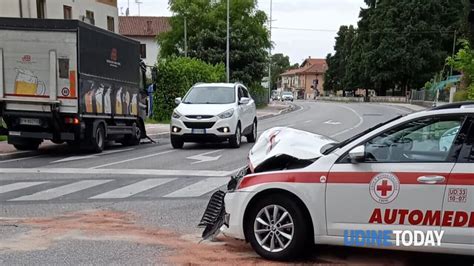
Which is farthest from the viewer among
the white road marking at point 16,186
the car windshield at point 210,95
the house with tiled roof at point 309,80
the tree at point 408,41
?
the house with tiled roof at point 309,80

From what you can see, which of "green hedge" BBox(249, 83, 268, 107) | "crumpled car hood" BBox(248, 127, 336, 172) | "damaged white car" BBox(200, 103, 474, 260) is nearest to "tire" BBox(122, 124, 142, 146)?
"crumpled car hood" BBox(248, 127, 336, 172)

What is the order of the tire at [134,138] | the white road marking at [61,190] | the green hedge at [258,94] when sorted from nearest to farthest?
the white road marking at [61,190] < the tire at [134,138] < the green hedge at [258,94]

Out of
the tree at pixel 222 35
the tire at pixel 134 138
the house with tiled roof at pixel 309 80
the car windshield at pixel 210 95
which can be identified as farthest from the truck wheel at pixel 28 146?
the house with tiled roof at pixel 309 80

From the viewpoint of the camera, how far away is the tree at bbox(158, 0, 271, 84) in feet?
146

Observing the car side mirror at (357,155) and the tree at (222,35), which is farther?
the tree at (222,35)

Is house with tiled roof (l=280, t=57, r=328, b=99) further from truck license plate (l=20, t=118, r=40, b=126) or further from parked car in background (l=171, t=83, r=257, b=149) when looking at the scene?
truck license plate (l=20, t=118, r=40, b=126)

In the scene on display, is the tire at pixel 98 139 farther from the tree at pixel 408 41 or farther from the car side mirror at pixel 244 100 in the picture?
the tree at pixel 408 41

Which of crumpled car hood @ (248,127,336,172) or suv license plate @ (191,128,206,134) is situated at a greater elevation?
crumpled car hood @ (248,127,336,172)

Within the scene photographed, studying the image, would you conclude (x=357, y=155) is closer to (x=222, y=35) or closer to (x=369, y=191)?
(x=369, y=191)

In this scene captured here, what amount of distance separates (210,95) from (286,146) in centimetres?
1090

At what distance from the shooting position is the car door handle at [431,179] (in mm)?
4745

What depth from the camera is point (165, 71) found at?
1075 inches

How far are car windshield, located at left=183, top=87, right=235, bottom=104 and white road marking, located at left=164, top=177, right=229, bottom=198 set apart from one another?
5.80 metres

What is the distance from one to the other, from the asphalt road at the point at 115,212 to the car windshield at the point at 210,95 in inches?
103
